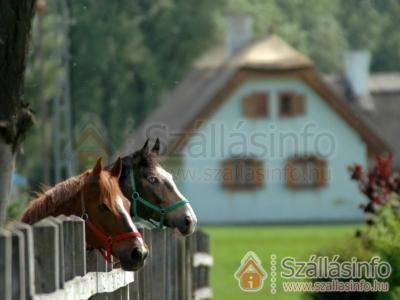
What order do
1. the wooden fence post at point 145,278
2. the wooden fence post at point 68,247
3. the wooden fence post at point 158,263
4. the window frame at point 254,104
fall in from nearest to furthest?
the wooden fence post at point 68,247
the wooden fence post at point 145,278
the wooden fence post at point 158,263
the window frame at point 254,104

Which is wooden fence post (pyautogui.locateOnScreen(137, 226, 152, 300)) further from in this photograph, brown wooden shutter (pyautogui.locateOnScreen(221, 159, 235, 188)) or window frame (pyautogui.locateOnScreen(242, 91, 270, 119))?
window frame (pyautogui.locateOnScreen(242, 91, 270, 119))

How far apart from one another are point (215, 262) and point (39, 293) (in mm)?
26615

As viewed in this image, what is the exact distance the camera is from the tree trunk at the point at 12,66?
932cm

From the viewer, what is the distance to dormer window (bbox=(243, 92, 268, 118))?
211ft

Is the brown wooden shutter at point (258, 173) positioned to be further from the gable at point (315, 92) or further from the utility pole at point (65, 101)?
the utility pole at point (65, 101)

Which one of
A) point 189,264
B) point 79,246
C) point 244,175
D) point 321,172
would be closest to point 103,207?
point 79,246

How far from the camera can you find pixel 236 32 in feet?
233

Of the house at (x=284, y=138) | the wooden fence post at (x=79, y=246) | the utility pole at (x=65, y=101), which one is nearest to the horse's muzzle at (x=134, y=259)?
the wooden fence post at (x=79, y=246)

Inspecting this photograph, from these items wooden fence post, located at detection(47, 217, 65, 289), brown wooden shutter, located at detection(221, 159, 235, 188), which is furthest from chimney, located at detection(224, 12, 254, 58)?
wooden fence post, located at detection(47, 217, 65, 289)

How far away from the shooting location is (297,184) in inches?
2527

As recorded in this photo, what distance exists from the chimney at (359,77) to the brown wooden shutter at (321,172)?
565 cm

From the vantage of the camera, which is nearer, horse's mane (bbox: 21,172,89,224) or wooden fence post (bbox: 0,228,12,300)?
wooden fence post (bbox: 0,228,12,300)

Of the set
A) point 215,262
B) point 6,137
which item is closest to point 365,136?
point 215,262

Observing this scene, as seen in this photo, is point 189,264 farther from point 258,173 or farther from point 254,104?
point 254,104
